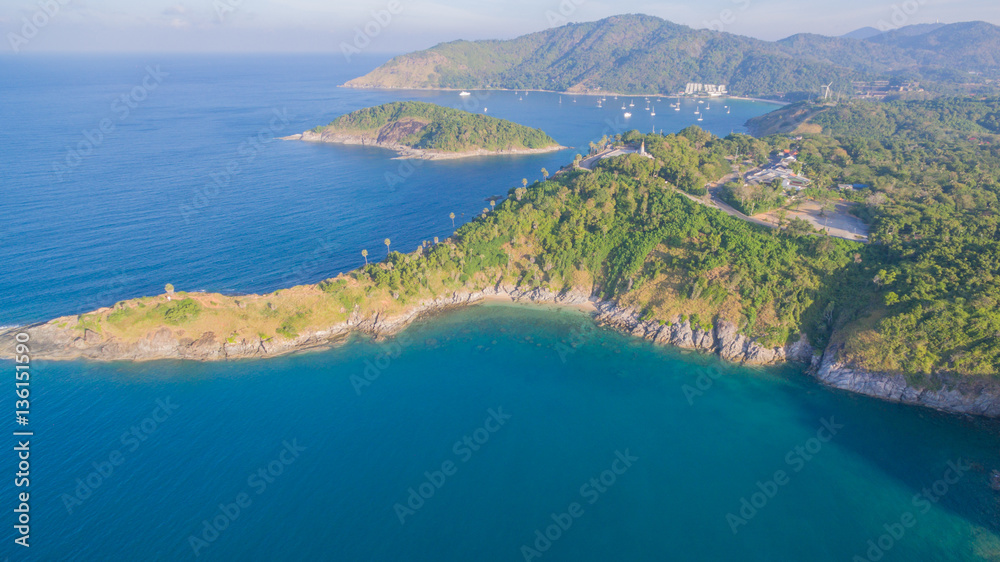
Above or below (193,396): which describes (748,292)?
above

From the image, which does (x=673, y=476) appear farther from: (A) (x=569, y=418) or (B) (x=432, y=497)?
(B) (x=432, y=497)

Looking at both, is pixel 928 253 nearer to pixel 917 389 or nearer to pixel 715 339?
pixel 917 389

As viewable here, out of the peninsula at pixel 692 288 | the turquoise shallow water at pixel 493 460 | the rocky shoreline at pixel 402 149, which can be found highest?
the rocky shoreline at pixel 402 149

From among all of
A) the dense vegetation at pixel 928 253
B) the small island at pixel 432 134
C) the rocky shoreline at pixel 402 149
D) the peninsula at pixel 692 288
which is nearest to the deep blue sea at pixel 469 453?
the peninsula at pixel 692 288

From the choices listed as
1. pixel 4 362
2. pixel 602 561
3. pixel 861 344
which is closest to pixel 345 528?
pixel 602 561

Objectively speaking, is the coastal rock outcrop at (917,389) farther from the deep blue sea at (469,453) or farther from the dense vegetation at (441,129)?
the dense vegetation at (441,129)

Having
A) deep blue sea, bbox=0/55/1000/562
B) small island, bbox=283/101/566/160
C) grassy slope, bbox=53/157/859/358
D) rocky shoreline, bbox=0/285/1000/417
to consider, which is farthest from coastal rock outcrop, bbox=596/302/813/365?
small island, bbox=283/101/566/160
